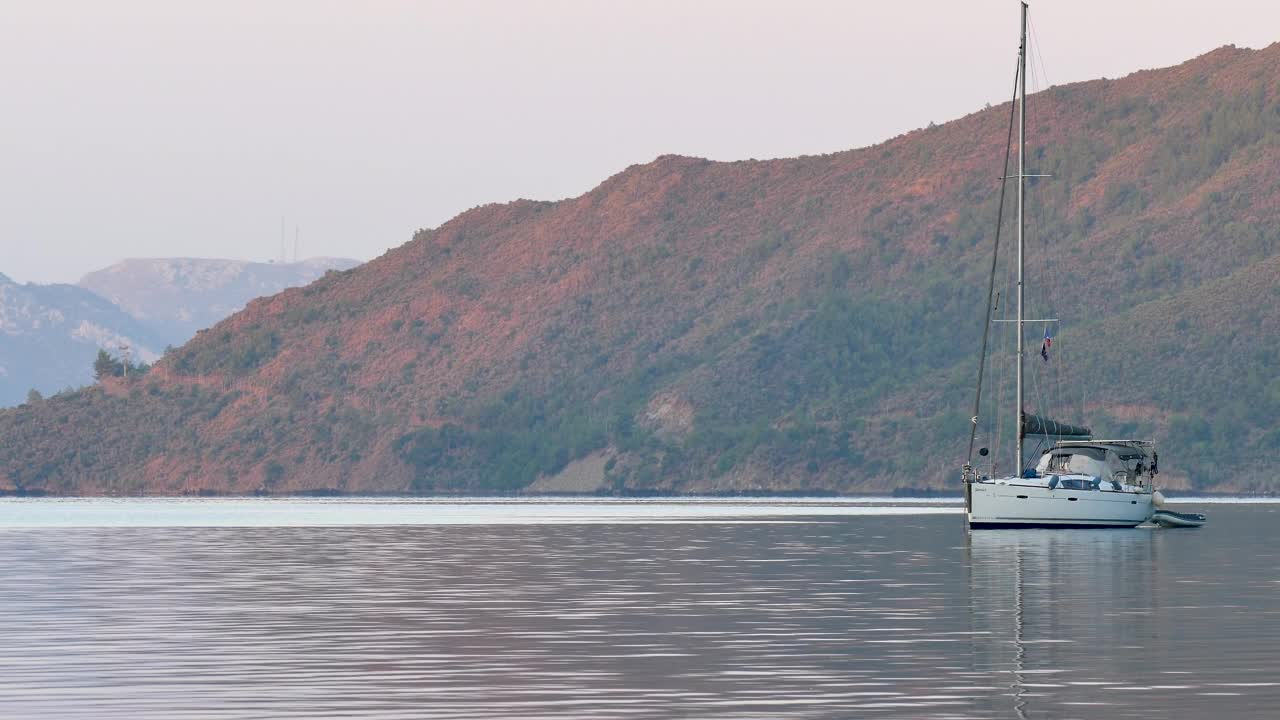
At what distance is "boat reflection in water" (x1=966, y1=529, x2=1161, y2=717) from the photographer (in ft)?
92.2

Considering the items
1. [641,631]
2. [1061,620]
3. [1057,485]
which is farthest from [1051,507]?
[641,631]

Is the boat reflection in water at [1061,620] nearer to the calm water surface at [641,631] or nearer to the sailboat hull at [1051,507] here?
the calm water surface at [641,631]

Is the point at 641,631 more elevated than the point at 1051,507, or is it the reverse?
the point at 641,631

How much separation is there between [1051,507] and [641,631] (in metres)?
55.0

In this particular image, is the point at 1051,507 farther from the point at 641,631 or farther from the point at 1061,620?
the point at 641,631

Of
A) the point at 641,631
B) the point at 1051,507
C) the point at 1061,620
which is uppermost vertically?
the point at 641,631

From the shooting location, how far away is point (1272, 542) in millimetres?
77188

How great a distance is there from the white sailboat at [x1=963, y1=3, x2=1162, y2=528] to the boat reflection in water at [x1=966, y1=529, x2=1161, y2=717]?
625 inches

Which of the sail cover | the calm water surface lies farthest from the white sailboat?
the calm water surface

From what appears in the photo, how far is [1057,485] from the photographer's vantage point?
293 feet

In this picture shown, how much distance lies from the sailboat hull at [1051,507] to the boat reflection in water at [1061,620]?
15.6 m

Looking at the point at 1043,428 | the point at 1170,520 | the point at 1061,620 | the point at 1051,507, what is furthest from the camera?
the point at 1043,428

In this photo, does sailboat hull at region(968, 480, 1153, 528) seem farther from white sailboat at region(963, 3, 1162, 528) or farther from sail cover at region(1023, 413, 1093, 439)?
sail cover at region(1023, 413, 1093, 439)

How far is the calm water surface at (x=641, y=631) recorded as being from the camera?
26.5 metres
